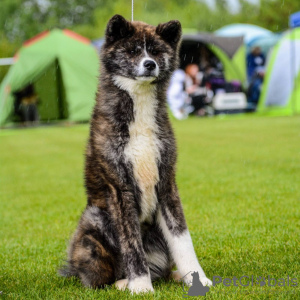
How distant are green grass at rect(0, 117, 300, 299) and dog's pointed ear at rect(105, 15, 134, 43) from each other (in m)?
1.64

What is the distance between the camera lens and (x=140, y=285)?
339 centimetres

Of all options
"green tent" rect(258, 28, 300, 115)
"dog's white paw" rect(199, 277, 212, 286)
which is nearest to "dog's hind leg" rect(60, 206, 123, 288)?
"dog's white paw" rect(199, 277, 212, 286)

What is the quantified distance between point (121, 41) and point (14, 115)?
2074 cm

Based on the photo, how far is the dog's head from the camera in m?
3.49

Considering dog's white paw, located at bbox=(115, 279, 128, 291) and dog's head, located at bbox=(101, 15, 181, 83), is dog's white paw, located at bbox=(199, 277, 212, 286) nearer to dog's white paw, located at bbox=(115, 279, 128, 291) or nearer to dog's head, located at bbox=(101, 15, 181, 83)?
dog's white paw, located at bbox=(115, 279, 128, 291)

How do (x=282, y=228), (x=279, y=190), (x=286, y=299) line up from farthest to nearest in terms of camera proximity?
(x=279, y=190)
(x=282, y=228)
(x=286, y=299)

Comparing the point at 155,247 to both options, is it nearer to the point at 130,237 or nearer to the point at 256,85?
the point at 130,237

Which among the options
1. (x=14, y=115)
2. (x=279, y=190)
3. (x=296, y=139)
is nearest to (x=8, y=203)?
(x=279, y=190)

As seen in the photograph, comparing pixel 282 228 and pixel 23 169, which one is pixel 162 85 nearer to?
pixel 282 228

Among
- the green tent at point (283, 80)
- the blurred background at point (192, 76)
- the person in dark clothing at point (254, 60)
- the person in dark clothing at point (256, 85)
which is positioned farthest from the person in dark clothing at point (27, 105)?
the person in dark clothing at point (254, 60)

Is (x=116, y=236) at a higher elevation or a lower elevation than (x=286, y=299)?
higher

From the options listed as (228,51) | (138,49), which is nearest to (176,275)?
(138,49)

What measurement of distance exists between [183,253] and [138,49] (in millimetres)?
1368

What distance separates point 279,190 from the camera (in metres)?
6.92
